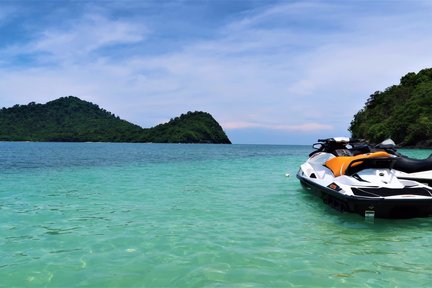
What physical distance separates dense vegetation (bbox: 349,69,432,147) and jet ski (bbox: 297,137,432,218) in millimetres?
69960

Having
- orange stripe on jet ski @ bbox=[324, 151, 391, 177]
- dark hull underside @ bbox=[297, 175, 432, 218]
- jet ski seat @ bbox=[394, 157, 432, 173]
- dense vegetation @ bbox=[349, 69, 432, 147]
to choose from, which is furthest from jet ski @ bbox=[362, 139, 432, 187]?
dense vegetation @ bbox=[349, 69, 432, 147]

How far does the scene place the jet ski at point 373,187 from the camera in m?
7.96

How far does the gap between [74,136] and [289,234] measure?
19152 cm

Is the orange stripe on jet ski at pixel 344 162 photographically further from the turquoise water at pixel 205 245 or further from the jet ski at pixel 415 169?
the turquoise water at pixel 205 245

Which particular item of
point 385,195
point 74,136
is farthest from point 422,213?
point 74,136

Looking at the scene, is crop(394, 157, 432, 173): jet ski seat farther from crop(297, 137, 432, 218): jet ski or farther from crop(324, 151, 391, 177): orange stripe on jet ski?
crop(324, 151, 391, 177): orange stripe on jet ski

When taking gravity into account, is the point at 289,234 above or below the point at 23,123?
below

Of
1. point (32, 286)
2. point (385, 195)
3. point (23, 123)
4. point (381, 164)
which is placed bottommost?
point (32, 286)

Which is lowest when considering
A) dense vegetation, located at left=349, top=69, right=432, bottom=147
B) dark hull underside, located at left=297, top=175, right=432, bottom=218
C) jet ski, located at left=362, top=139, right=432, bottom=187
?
dark hull underside, located at left=297, top=175, right=432, bottom=218

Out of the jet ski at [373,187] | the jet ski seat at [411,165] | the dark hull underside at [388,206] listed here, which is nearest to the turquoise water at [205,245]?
the dark hull underside at [388,206]

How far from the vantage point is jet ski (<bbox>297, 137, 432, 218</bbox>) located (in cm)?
796

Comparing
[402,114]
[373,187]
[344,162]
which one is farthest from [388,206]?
[402,114]

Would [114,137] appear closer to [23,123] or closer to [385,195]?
[23,123]

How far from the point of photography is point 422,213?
830cm
